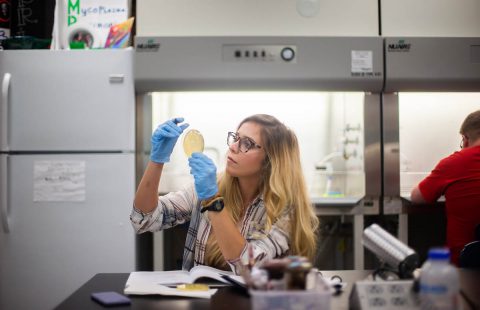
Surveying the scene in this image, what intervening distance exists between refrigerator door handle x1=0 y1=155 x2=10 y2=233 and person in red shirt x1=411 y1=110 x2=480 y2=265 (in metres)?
2.01

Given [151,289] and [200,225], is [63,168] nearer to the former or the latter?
[200,225]

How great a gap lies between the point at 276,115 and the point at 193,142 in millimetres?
1532

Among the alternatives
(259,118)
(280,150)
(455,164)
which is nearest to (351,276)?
(280,150)

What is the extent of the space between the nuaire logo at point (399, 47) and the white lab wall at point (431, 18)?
2.8 inches

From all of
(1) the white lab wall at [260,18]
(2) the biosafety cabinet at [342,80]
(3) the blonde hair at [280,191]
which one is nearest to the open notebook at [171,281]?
(3) the blonde hair at [280,191]

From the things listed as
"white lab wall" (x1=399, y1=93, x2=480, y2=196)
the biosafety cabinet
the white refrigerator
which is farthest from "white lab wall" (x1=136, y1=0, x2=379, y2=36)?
"white lab wall" (x1=399, y1=93, x2=480, y2=196)

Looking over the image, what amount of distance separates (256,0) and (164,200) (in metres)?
1.35

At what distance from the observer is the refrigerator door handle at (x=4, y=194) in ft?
9.02

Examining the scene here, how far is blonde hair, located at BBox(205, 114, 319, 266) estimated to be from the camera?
1887mm

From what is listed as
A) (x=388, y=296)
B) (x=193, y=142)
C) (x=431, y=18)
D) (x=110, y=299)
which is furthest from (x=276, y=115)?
(x=388, y=296)

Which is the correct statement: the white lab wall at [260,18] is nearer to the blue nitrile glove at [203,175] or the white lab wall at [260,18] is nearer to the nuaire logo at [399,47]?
the nuaire logo at [399,47]

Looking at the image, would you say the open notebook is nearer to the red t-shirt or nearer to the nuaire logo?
the red t-shirt

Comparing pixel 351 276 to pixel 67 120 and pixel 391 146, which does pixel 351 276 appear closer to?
pixel 391 146

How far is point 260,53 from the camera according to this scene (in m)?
2.83
